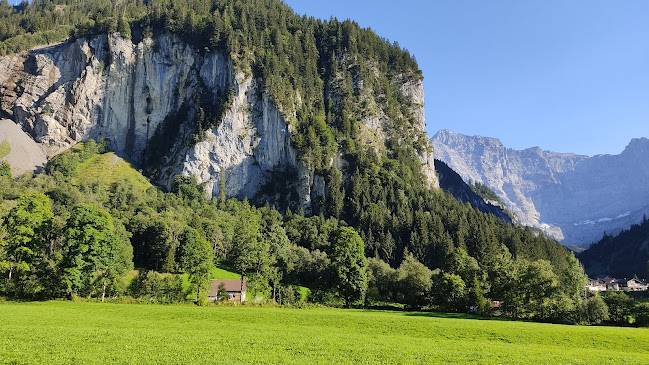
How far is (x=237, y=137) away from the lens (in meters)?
153

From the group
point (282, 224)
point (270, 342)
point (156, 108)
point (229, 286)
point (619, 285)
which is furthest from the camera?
point (156, 108)

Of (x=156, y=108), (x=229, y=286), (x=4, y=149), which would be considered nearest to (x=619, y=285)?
(x=229, y=286)

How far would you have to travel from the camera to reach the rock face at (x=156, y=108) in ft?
487

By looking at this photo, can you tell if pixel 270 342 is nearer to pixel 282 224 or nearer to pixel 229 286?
pixel 229 286

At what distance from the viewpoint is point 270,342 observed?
74.8 ft

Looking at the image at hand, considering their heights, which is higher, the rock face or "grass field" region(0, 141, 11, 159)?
the rock face

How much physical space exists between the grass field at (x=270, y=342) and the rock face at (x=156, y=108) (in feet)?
381

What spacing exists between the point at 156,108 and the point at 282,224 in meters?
81.1

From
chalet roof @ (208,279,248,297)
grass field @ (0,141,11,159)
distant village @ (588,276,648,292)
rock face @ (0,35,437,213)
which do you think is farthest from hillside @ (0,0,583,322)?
distant village @ (588,276,648,292)

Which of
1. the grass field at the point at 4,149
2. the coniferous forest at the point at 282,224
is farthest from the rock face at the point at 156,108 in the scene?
the grass field at the point at 4,149

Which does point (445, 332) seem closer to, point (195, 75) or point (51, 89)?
point (195, 75)

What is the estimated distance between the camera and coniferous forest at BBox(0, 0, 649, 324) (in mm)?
52656

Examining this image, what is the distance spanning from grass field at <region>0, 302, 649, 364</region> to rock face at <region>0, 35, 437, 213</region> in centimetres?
11626

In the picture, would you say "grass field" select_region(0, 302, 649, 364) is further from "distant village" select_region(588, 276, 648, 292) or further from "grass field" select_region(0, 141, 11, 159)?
"distant village" select_region(588, 276, 648, 292)
